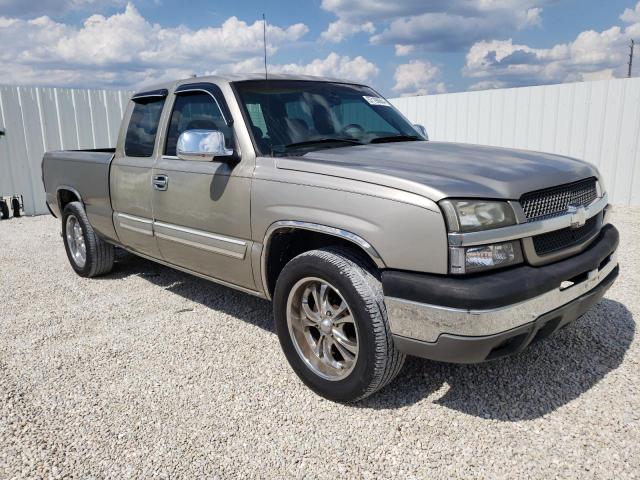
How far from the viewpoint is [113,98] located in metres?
11.3

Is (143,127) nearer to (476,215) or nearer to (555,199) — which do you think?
(476,215)

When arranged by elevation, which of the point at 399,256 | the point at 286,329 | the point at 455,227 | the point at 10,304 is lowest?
the point at 10,304

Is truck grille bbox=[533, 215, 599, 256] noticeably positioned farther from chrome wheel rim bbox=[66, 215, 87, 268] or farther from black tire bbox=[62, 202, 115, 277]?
chrome wheel rim bbox=[66, 215, 87, 268]

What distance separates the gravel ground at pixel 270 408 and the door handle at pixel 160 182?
1145 mm

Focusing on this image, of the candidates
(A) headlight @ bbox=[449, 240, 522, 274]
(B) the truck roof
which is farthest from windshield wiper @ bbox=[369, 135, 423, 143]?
(A) headlight @ bbox=[449, 240, 522, 274]

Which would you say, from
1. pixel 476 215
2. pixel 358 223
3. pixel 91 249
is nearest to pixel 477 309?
pixel 476 215

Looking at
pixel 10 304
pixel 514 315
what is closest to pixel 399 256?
pixel 514 315

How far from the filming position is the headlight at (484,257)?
2.31 m

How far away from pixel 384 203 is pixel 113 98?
34.7 ft

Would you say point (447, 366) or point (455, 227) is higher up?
point (455, 227)

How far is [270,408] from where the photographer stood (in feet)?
9.61

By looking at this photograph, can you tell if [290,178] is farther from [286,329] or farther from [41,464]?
[41,464]

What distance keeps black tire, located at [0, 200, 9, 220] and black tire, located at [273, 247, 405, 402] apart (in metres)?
9.16

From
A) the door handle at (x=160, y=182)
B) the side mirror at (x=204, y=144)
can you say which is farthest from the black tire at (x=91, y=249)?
the side mirror at (x=204, y=144)
